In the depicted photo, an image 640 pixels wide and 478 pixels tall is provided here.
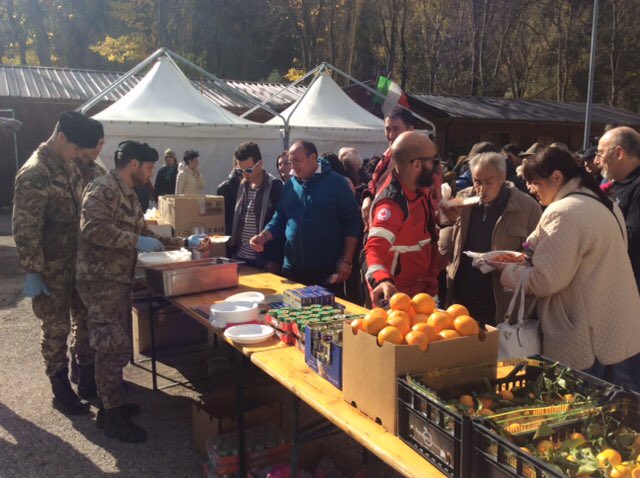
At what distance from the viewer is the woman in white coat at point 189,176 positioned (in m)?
8.66

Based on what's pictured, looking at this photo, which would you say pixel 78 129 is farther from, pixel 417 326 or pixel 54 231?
pixel 417 326

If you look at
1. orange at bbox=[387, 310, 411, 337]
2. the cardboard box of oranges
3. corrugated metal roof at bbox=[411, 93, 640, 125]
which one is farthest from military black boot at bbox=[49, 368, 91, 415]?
corrugated metal roof at bbox=[411, 93, 640, 125]

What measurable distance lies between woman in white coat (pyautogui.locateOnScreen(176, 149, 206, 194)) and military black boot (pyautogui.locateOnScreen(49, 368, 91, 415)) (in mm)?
5007

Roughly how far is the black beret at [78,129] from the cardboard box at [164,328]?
6.07 feet

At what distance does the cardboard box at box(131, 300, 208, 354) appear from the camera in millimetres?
5207

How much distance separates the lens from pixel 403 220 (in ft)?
9.16

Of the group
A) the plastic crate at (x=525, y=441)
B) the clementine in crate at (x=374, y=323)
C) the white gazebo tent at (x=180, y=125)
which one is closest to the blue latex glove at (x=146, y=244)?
the clementine in crate at (x=374, y=323)

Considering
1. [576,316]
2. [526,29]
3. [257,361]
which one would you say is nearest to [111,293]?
[257,361]

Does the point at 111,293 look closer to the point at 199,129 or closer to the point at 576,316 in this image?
the point at 576,316

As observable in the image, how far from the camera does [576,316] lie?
2447 millimetres

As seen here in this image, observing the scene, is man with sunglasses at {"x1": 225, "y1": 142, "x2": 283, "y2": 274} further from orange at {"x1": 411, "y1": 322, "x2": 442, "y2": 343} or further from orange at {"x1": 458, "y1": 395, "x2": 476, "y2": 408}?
orange at {"x1": 458, "y1": 395, "x2": 476, "y2": 408}

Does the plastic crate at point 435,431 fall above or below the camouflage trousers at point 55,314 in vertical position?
above

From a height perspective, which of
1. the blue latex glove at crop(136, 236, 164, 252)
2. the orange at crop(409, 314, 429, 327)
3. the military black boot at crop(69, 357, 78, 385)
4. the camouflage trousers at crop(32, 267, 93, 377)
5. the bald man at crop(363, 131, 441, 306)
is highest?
the bald man at crop(363, 131, 441, 306)

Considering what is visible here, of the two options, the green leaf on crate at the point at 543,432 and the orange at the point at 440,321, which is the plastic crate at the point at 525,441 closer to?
the green leaf on crate at the point at 543,432
